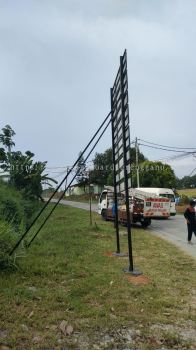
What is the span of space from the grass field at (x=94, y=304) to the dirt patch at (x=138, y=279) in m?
0.02

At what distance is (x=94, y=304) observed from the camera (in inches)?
246

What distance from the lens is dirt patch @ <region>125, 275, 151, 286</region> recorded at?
7.81 meters

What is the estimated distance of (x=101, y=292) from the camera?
6.91 meters

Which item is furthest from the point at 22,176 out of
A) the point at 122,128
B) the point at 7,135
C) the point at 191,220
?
the point at 122,128

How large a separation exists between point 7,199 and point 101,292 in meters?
8.75

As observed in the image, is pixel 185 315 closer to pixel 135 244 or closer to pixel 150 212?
A: pixel 135 244

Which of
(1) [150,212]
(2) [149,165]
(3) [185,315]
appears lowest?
(3) [185,315]

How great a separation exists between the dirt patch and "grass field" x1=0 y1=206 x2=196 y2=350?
2 cm

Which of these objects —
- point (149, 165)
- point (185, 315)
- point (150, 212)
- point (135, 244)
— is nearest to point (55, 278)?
point (185, 315)

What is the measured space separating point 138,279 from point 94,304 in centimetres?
207

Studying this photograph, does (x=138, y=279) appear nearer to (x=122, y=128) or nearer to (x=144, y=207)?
(x=122, y=128)

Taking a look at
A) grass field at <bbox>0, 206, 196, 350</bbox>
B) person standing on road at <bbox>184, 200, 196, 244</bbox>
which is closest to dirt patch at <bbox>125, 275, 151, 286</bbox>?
grass field at <bbox>0, 206, 196, 350</bbox>

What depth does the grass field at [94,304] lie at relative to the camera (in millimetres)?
4926

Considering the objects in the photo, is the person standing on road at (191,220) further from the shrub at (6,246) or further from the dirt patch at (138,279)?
the shrub at (6,246)
